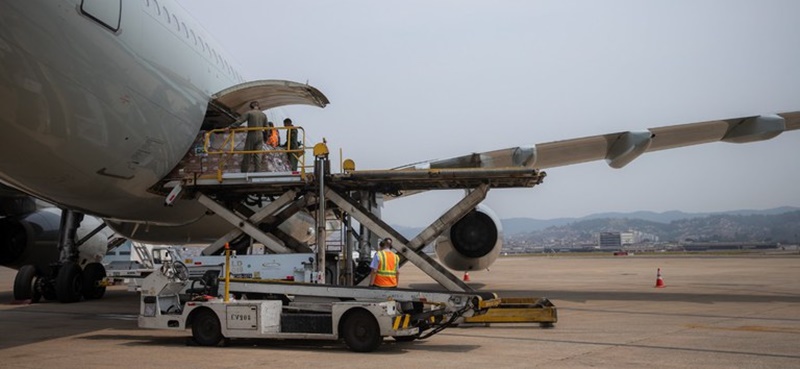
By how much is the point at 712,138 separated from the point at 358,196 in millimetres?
8608

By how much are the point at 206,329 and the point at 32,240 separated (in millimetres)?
10420

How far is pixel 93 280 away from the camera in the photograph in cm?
1431

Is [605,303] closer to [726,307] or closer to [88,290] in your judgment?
[726,307]

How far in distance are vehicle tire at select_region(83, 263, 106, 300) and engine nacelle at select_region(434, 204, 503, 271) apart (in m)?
7.87

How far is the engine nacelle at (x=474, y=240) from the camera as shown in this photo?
14625mm

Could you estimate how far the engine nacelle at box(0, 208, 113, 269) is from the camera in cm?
1577

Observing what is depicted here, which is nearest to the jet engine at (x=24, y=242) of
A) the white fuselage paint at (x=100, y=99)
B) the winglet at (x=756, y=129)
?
the white fuselage paint at (x=100, y=99)

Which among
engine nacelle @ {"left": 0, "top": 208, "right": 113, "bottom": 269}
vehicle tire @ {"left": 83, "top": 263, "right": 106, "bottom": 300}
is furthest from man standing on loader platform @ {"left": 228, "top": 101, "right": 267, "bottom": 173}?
engine nacelle @ {"left": 0, "top": 208, "right": 113, "bottom": 269}

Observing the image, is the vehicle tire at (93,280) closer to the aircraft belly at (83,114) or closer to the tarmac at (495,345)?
the tarmac at (495,345)

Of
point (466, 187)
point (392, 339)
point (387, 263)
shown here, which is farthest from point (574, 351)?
point (466, 187)

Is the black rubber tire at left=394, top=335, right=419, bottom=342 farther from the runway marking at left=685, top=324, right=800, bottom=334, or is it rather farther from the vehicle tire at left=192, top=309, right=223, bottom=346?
the runway marking at left=685, top=324, right=800, bottom=334

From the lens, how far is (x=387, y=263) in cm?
885

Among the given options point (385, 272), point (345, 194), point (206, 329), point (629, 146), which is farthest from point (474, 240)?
point (206, 329)

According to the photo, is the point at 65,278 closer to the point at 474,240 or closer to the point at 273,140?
the point at 273,140
